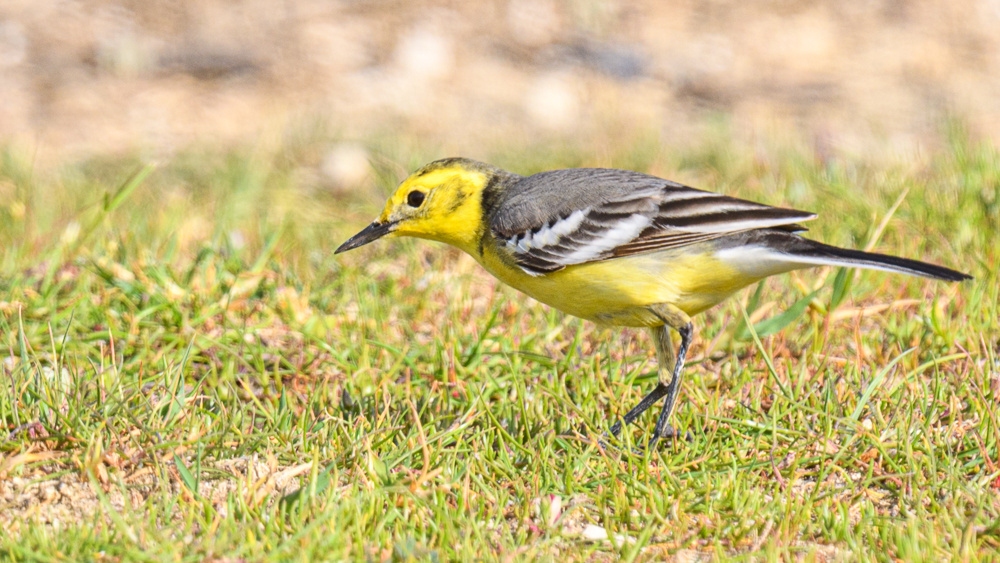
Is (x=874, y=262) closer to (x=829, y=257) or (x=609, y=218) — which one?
(x=829, y=257)

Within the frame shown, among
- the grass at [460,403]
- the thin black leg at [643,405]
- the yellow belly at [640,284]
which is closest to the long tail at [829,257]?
the yellow belly at [640,284]

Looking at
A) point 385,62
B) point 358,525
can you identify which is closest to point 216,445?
point 358,525

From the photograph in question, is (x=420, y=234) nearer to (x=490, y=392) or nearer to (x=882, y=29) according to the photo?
(x=490, y=392)

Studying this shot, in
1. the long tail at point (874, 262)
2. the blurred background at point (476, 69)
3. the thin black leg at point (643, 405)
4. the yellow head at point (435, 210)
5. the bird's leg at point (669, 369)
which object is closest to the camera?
the long tail at point (874, 262)

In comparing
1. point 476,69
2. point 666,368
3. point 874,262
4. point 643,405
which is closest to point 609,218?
point 666,368

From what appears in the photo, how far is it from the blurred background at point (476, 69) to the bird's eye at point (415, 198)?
405cm

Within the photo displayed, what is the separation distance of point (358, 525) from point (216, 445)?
737mm

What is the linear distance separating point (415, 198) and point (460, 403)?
1048mm

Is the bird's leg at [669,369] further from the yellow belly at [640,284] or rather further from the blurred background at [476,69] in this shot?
the blurred background at [476,69]

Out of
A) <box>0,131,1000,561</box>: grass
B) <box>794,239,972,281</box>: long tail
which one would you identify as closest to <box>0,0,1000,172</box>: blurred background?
<box>0,131,1000,561</box>: grass

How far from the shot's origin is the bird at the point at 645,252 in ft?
14.0

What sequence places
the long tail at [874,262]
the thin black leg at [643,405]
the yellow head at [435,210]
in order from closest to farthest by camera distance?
the long tail at [874,262] < the thin black leg at [643,405] < the yellow head at [435,210]

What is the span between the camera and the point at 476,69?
10906mm

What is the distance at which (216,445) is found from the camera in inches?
147
